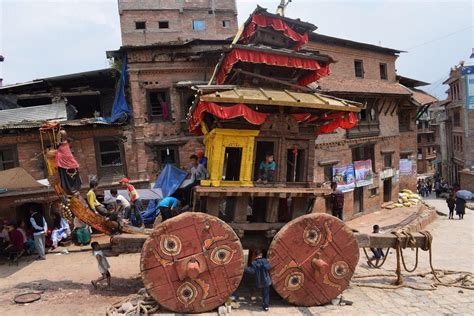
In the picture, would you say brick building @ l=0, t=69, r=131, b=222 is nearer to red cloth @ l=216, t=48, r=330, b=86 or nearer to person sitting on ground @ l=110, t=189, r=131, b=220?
person sitting on ground @ l=110, t=189, r=131, b=220

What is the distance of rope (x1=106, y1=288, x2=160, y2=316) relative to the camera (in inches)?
282

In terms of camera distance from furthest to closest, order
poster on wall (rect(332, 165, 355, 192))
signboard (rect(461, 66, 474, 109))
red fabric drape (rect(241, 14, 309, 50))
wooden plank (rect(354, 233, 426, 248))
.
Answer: signboard (rect(461, 66, 474, 109)) < poster on wall (rect(332, 165, 355, 192)) < red fabric drape (rect(241, 14, 309, 50)) < wooden plank (rect(354, 233, 426, 248))

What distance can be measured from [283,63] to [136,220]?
250 inches

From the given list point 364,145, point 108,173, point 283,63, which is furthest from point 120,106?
point 364,145

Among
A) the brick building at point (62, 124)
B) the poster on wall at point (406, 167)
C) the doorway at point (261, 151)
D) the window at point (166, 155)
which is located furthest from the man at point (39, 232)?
the poster on wall at point (406, 167)

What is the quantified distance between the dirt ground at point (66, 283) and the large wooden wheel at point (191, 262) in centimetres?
118

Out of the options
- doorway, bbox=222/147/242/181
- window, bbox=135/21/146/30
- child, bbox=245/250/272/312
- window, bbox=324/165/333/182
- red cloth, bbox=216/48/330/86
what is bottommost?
Result: child, bbox=245/250/272/312

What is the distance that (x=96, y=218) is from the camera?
8.61m

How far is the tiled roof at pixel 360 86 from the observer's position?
20362mm

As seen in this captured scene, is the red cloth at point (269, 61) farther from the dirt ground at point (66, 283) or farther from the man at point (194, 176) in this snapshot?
the dirt ground at point (66, 283)

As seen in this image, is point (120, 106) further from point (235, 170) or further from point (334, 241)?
point (334, 241)

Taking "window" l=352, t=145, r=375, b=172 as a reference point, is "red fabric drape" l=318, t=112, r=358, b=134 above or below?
above

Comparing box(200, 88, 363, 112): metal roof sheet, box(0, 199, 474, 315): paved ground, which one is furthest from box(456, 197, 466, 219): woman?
box(200, 88, 363, 112): metal roof sheet

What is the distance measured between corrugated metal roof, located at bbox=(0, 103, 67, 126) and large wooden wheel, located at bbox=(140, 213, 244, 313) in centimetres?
1267
